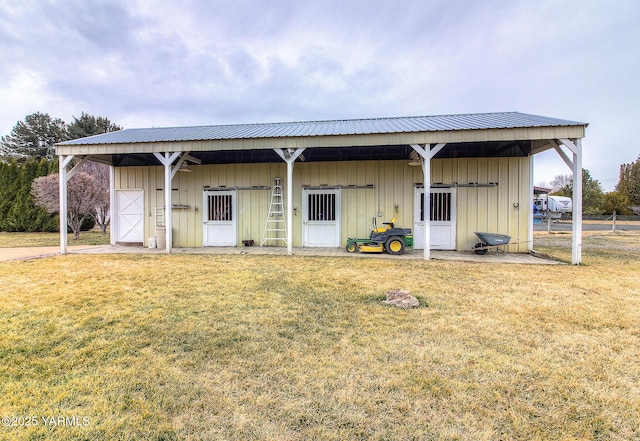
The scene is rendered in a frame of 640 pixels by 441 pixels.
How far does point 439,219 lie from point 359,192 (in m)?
2.58

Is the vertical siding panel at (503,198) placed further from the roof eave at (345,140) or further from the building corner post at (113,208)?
the building corner post at (113,208)

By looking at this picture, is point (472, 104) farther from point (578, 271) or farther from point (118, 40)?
point (118, 40)

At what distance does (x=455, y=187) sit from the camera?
849cm

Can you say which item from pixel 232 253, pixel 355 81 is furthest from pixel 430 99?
pixel 232 253

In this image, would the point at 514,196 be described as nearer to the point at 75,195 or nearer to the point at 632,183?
the point at 75,195

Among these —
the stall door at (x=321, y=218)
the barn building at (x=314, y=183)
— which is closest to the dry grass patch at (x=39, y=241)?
the barn building at (x=314, y=183)

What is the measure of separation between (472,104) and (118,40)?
1930cm

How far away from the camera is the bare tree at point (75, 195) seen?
37.2 ft

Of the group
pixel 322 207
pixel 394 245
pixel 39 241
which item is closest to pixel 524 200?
pixel 394 245

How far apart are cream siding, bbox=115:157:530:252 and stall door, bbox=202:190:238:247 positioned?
0.61ft

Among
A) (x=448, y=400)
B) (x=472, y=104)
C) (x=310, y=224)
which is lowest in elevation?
(x=448, y=400)

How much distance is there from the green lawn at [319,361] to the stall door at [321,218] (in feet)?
14.4

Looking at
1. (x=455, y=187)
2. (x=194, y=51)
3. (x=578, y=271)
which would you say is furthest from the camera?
(x=194, y=51)

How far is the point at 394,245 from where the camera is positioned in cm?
761
